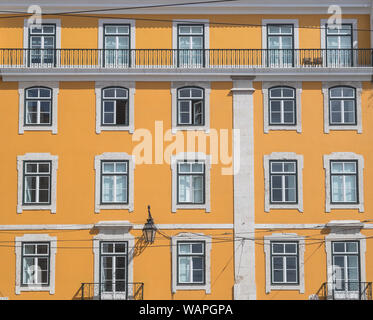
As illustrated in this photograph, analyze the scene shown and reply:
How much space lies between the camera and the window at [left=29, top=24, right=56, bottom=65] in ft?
110

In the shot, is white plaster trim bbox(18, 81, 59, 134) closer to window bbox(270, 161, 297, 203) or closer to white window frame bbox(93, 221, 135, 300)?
white window frame bbox(93, 221, 135, 300)

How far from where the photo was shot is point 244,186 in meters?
32.7

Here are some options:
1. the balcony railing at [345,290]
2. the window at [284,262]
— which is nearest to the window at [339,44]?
the window at [284,262]

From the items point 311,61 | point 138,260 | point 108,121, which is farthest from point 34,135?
point 311,61

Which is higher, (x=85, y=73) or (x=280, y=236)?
(x=85, y=73)

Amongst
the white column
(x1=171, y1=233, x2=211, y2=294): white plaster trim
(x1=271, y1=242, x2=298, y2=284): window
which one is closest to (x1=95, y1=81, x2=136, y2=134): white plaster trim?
the white column

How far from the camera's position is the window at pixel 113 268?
32.0m

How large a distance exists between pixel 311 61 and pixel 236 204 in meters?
6.25

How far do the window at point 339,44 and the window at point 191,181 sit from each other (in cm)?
660

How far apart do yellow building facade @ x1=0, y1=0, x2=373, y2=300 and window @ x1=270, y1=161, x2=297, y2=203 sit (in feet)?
0.17

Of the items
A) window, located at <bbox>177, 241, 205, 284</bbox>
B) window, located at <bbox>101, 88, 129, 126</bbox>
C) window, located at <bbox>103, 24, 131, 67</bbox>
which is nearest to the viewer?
window, located at <bbox>177, 241, 205, 284</bbox>

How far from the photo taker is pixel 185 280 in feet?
106

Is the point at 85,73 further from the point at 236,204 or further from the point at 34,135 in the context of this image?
the point at 236,204

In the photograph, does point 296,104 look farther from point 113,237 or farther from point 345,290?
point 113,237
